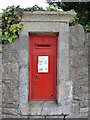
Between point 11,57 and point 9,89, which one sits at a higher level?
point 11,57

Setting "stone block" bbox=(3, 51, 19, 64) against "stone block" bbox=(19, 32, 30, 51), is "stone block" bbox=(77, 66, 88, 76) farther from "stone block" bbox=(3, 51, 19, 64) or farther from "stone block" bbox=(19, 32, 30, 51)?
"stone block" bbox=(3, 51, 19, 64)

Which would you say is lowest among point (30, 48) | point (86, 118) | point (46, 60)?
point (86, 118)

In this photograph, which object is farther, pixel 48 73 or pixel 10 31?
pixel 48 73

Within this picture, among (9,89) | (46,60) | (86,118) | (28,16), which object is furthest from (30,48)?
(86,118)

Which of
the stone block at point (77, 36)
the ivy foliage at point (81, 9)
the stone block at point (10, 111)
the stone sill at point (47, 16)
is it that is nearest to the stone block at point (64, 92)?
the stone block at point (77, 36)

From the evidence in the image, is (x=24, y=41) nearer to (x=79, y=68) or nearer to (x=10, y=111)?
(x=79, y=68)

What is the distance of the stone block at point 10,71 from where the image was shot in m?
3.08

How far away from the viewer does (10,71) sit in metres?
3.09

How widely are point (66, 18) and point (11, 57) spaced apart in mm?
1222

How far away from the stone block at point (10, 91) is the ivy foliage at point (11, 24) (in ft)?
2.53

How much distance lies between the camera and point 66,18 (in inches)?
120

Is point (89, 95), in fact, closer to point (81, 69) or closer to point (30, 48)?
point (81, 69)

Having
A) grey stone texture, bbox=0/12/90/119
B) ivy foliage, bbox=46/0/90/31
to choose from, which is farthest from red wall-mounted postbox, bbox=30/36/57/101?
ivy foliage, bbox=46/0/90/31

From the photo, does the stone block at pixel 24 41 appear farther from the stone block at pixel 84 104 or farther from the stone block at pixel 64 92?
the stone block at pixel 84 104
